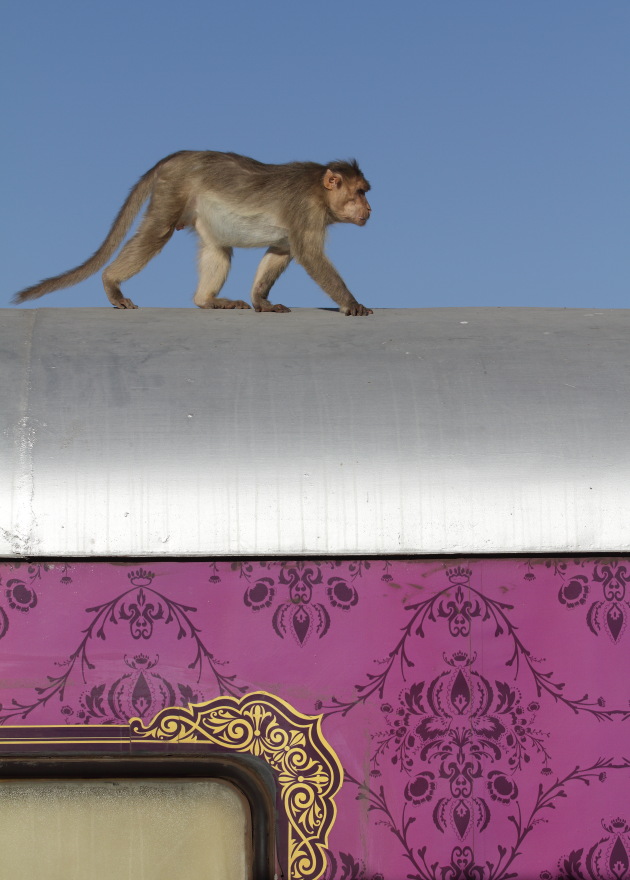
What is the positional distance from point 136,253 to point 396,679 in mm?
2780

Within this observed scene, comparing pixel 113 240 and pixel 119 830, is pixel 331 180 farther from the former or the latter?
pixel 119 830

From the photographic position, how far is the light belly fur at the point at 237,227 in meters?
4.87

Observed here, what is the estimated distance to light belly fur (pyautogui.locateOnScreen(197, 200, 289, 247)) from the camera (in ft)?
16.0

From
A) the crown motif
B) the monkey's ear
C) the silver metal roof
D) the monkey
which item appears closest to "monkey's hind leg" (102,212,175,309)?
the monkey

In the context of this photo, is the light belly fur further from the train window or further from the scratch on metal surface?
the train window

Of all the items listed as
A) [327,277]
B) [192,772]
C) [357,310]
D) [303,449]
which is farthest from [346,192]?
[192,772]

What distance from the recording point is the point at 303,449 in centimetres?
254

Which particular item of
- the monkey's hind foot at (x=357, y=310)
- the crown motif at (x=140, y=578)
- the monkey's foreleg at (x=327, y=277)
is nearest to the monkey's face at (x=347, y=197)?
the monkey's foreleg at (x=327, y=277)

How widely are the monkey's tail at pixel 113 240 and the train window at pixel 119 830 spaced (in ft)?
9.03

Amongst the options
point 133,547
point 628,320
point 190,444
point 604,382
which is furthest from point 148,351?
point 628,320

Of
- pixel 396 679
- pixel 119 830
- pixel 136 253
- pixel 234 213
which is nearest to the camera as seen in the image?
pixel 119 830

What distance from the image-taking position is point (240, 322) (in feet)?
10.2

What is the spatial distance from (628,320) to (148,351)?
56.1 inches

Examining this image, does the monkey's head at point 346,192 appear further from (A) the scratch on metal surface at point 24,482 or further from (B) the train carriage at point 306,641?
(A) the scratch on metal surface at point 24,482
